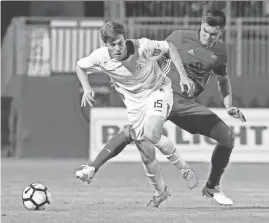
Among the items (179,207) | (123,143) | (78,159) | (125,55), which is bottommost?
(78,159)

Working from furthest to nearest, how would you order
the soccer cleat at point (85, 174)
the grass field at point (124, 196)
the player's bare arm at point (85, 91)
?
the soccer cleat at point (85, 174) → the player's bare arm at point (85, 91) → the grass field at point (124, 196)

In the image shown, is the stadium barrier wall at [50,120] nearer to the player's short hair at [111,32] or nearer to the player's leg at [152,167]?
the player's leg at [152,167]

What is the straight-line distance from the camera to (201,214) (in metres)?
9.21

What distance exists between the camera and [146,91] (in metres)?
9.91

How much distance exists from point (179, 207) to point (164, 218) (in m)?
1.18

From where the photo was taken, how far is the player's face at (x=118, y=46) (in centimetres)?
942

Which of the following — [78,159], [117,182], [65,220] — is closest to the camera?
[65,220]

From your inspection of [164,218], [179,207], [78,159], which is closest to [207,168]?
[78,159]

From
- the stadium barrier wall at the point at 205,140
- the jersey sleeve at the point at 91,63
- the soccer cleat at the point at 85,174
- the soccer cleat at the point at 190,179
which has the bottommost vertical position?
the stadium barrier wall at the point at 205,140

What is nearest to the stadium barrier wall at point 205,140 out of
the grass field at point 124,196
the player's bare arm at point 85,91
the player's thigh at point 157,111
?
the grass field at point 124,196

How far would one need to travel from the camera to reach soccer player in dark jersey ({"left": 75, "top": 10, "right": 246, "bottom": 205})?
32.6ft

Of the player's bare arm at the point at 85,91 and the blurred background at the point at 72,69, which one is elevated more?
the player's bare arm at the point at 85,91

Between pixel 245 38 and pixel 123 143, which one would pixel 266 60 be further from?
pixel 123 143

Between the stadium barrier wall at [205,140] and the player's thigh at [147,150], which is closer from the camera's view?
the player's thigh at [147,150]
